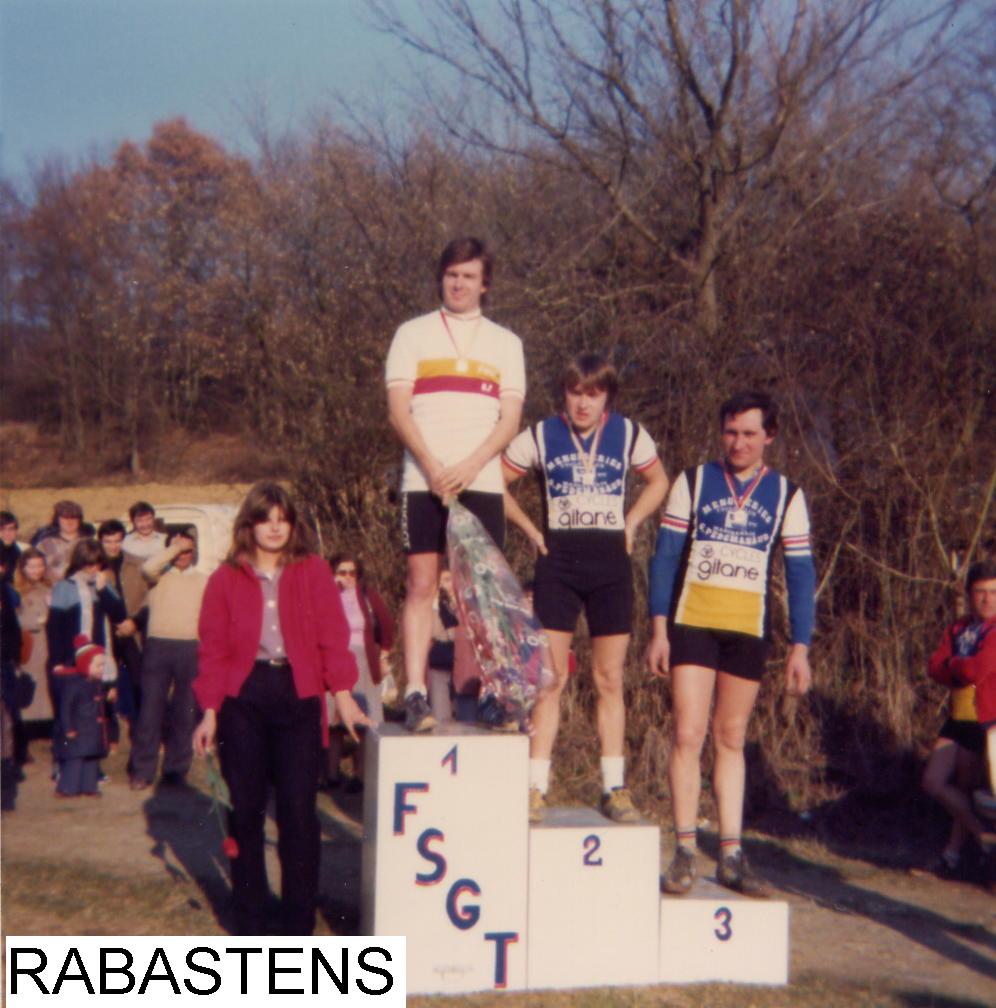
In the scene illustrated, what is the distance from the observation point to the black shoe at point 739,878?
5.13 m

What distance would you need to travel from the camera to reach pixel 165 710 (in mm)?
8875

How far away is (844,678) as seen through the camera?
356 inches

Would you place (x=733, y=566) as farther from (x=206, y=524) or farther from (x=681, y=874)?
(x=206, y=524)

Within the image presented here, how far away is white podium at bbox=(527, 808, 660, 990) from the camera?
491 cm

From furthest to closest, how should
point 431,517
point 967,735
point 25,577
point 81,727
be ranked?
point 25,577
point 81,727
point 967,735
point 431,517

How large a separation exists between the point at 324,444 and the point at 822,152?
210 inches

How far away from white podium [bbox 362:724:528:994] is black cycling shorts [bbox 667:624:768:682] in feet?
2.51

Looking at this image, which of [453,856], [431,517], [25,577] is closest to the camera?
[453,856]

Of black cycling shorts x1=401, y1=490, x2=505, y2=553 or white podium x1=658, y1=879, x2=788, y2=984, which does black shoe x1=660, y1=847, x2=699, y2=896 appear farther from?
black cycling shorts x1=401, y1=490, x2=505, y2=553

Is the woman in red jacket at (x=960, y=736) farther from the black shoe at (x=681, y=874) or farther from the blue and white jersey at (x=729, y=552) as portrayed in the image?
the black shoe at (x=681, y=874)

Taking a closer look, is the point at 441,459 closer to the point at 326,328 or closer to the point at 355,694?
→ the point at 355,694

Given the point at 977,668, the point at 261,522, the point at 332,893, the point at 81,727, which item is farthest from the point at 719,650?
the point at 81,727

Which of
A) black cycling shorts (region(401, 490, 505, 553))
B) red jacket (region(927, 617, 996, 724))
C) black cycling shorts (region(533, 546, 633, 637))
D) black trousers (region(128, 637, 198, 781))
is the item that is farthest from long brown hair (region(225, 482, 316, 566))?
→ black trousers (region(128, 637, 198, 781))

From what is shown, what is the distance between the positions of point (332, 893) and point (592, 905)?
169 centimetres
